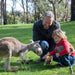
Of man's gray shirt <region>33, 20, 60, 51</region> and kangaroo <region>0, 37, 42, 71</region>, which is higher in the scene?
man's gray shirt <region>33, 20, 60, 51</region>

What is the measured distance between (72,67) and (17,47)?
1.33 m

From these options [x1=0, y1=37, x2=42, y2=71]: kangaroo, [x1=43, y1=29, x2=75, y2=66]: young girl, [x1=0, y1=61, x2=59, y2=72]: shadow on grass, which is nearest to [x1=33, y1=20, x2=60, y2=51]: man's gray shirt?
[x1=0, y1=37, x2=42, y2=71]: kangaroo

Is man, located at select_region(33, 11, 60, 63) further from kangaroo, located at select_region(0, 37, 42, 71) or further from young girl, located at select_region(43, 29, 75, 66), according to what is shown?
young girl, located at select_region(43, 29, 75, 66)

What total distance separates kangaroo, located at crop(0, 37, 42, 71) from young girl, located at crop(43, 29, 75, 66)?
0.53 meters

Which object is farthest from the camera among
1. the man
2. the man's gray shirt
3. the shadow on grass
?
the man's gray shirt

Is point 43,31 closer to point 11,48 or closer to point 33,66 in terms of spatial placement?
point 33,66

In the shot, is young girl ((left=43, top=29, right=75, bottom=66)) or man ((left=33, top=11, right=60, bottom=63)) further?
man ((left=33, top=11, right=60, bottom=63))

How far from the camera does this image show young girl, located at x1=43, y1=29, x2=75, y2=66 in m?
3.68

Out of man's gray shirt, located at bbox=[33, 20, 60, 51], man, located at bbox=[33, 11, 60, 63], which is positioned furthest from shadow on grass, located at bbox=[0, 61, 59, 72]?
man's gray shirt, located at bbox=[33, 20, 60, 51]

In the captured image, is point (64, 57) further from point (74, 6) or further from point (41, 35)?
point (74, 6)

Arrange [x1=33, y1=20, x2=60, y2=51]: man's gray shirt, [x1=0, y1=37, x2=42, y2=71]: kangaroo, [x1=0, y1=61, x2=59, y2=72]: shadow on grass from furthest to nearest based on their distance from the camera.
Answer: [x1=33, y1=20, x2=60, y2=51]: man's gray shirt
[x1=0, y1=61, x2=59, y2=72]: shadow on grass
[x1=0, y1=37, x2=42, y2=71]: kangaroo

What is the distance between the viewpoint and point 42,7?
30.8 m

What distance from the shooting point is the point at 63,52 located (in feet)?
12.0

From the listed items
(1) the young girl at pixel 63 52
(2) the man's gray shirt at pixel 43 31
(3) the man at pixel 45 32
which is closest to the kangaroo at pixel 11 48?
(3) the man at pixel 45 32
